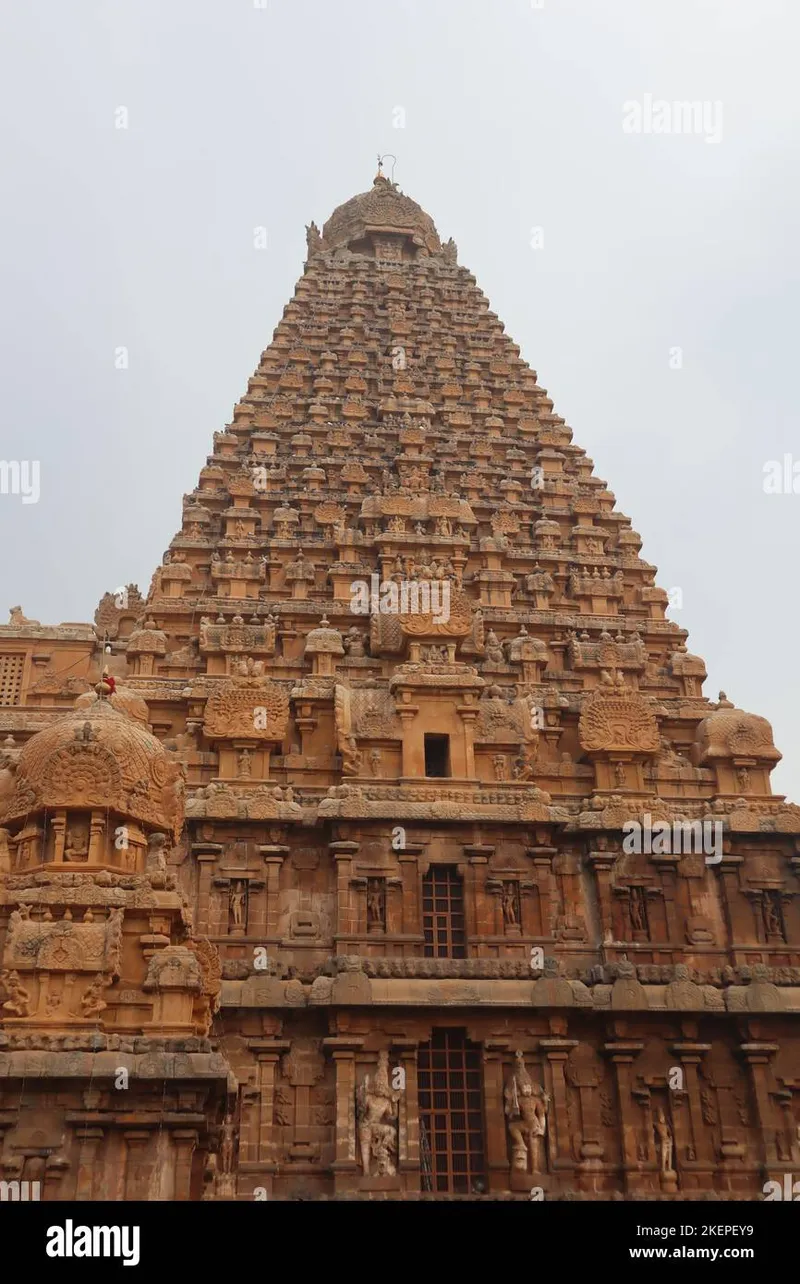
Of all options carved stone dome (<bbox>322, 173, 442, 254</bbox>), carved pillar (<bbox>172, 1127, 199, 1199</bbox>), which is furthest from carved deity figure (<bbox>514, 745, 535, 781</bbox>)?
carved stone dome (<bbox>322, 173, 442, 254</bbox>)

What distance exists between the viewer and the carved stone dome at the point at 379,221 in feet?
A: 167

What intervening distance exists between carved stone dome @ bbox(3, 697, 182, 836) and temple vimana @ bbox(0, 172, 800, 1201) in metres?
0.06

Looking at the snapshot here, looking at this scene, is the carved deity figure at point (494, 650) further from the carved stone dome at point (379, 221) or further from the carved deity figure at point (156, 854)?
the carved stone dome at point (379, 221)

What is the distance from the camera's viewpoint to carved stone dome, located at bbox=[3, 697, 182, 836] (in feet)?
55.5

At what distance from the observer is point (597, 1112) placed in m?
24.0

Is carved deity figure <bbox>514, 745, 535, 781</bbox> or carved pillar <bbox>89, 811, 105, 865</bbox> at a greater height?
carved deity figure <bbox>514, 745, 535, 781</bbox>

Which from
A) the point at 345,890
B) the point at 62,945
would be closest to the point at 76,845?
the point at 62,945

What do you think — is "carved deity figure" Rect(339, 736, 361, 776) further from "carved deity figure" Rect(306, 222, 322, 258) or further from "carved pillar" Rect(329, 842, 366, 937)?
"carved deity figure" Rect(306, 222, 322, 258)

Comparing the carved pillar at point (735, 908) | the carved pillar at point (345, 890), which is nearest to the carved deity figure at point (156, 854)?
the carved pillar at point (345, 890)

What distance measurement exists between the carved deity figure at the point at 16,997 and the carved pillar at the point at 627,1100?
13887mm

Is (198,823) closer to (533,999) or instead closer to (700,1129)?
(533,999)

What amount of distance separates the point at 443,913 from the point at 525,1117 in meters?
4.90
